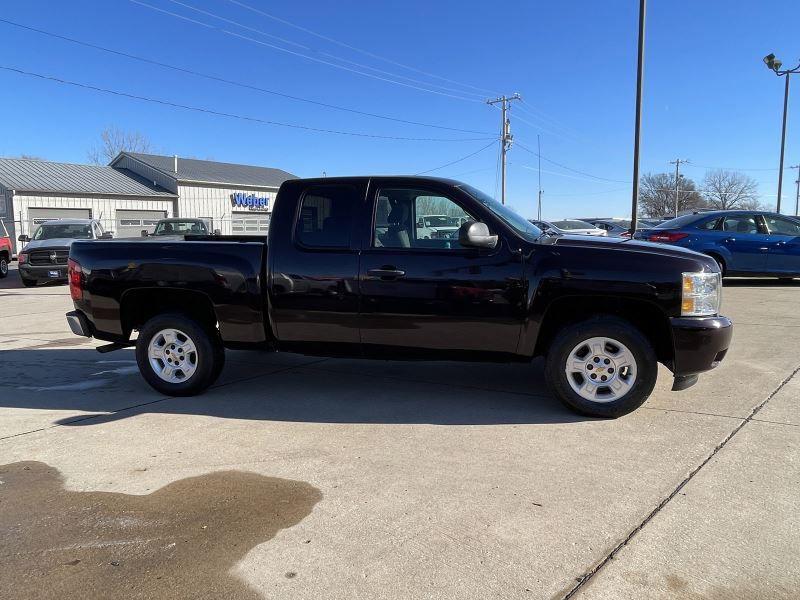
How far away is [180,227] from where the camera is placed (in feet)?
62.1

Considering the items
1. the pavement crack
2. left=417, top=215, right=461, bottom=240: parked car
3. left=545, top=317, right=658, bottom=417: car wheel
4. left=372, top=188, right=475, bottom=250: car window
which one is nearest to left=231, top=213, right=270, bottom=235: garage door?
left=372, top=188, right=475, bottom=250: car window

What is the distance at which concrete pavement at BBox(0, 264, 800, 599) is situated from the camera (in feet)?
8.89

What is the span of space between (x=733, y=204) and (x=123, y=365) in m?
106

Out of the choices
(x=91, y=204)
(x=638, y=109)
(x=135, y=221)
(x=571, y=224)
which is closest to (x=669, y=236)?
(x=638, y=109)

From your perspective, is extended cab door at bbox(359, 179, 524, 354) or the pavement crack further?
extended cab door at bbox(359, 179, 524, 354)

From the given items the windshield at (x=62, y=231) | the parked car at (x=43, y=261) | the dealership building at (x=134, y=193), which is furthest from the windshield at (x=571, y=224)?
the windshield at (x=62, y=231)

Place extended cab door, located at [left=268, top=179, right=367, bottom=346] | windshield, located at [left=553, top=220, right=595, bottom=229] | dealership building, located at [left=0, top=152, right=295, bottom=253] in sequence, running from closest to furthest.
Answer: extended cab door, located at [left=268, top=179, right=367, bottom=346] → windshield, located at [left=553, top=220, right=595, bottom=229] → dealership building, located at [left=0, top=152, right=295, bottom=253]

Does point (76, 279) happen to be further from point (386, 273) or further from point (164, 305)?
point (386, 273)

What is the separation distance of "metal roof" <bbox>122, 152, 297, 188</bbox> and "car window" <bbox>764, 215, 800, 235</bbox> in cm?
2769

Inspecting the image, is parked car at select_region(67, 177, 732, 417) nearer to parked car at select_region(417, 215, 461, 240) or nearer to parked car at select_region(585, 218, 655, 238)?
parked car at select_region(417, 215, 461, 240)

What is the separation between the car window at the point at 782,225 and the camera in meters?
13.2

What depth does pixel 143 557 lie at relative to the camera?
2.89 m

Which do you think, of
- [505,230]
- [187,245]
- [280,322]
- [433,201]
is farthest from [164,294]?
[505,230]

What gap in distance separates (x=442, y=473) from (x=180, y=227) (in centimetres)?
1705
